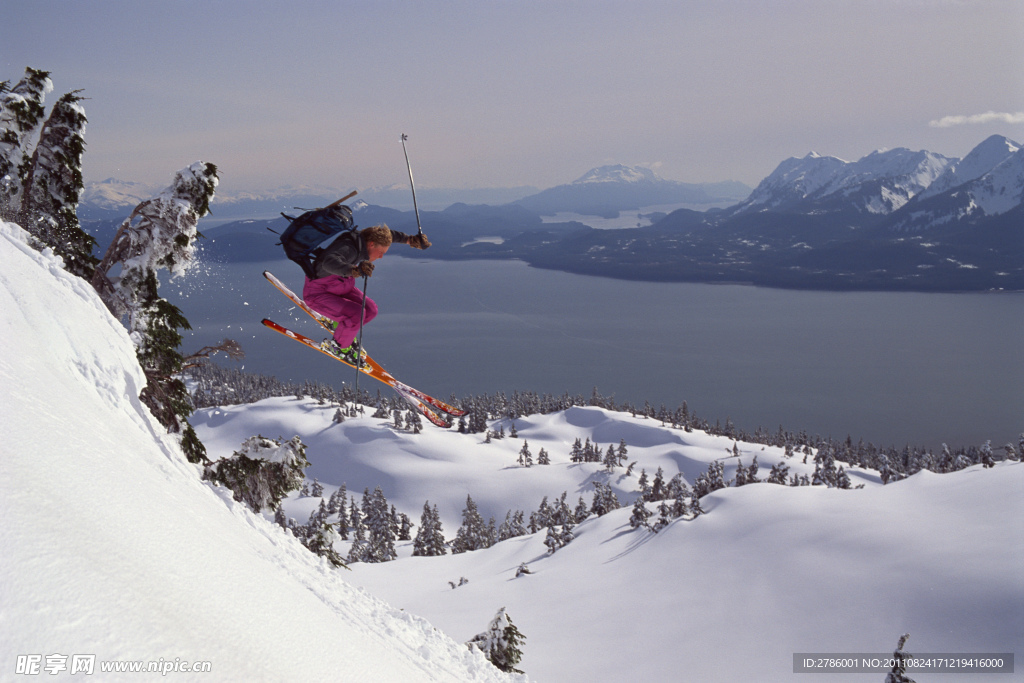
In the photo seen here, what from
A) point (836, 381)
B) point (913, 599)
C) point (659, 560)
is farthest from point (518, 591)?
point (836, 381)

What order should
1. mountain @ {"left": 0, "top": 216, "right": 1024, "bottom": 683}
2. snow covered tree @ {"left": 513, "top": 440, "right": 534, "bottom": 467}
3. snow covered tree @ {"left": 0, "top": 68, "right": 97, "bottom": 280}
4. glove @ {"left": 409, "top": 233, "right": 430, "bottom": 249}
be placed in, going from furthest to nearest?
1. snow covered tree @ {"left": 513, "top": 440, "right": 534, "bottom": 467}
2. snow covered tree @ {"left": 0, "top": 68, "right": 97, "bottom": 280}
3. glove @ {"left": 409, "top": 233, "right": 430, "bottom": 249}
4. mountain @ {"left": 0, "top": 216, "right": 1024, "bottom": 683}

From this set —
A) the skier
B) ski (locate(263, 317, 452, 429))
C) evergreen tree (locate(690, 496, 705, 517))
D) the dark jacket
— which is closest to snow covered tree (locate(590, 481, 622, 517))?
evergreen tree (locate(690, 496, 705, 517))

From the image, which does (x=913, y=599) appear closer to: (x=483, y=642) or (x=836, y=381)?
(x=483, y=642)

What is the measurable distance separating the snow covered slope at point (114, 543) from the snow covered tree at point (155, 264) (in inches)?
66.4

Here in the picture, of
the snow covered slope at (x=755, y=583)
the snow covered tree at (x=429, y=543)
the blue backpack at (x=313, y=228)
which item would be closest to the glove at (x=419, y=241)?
the blue backpack at (x=313, y=228)

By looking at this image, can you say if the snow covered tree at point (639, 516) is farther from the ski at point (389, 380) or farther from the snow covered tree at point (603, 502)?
the ski at point (389, 380)

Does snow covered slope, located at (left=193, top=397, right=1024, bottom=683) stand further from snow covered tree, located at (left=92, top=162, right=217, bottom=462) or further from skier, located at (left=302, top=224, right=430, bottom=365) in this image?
snow covered tree, located at (left=92, top=162, right=217, bottom=462)

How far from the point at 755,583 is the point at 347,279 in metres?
29.0

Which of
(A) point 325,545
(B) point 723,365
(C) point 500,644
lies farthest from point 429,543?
(B) point 723,365

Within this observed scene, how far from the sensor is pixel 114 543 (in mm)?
2717

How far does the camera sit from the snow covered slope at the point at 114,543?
2.22m

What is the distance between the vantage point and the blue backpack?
685 centimetres

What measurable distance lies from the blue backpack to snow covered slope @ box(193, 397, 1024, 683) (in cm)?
2290

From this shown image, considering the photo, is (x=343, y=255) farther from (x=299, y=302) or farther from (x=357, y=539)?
(x=357, y=539)
